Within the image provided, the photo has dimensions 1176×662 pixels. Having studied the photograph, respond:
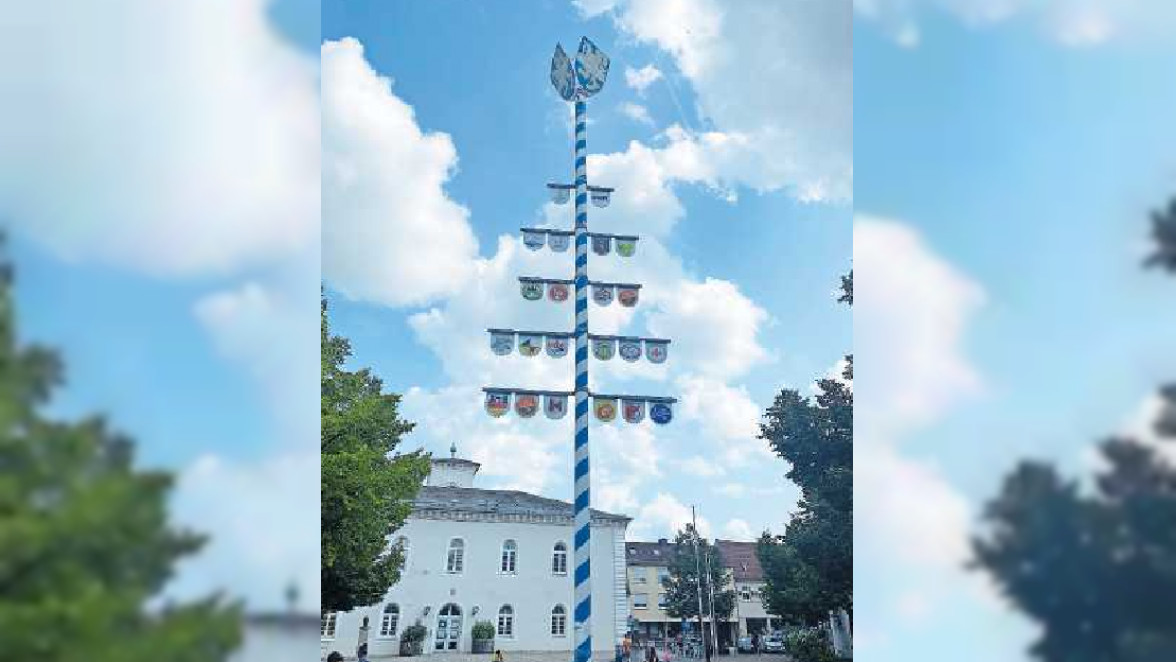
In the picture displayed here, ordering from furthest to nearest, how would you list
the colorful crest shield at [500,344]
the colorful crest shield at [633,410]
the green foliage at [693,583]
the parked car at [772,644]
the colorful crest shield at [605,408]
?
the green foliage at [693,583], the parked car at [772,644], the colorful crest shield at [500,344], the colorful crest shield at [633,410], the colorful crest shield at [605,408]

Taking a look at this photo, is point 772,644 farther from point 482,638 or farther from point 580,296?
point 580,296

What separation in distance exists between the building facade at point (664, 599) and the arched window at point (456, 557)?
1795cm

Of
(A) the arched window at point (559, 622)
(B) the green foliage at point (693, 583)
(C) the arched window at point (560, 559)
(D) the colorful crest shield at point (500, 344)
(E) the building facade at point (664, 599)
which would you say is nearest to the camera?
(D) the colorful crest shield at point (500, 344)

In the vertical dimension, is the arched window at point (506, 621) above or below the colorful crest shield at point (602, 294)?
below

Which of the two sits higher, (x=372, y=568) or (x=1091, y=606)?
(x=1091, y=606)

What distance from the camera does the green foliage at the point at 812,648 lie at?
719 inches

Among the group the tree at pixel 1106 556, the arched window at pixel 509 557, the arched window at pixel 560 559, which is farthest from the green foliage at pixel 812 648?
the tree at pixel 1106 556

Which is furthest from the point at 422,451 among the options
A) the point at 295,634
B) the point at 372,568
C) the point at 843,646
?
the point at 295,634

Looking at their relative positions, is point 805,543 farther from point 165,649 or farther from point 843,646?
point 165,649

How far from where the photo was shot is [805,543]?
1464cm

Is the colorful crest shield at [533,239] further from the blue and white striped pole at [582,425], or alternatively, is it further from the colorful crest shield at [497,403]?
the colorful crest shield at [497,403]

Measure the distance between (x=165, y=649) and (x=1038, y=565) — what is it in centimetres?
159

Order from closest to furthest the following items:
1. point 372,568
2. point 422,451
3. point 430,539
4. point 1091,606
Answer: point 1091,606
point 372,568
point 422,451
point 430,539

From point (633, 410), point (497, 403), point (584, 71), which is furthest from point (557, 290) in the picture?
point (584, 71)
